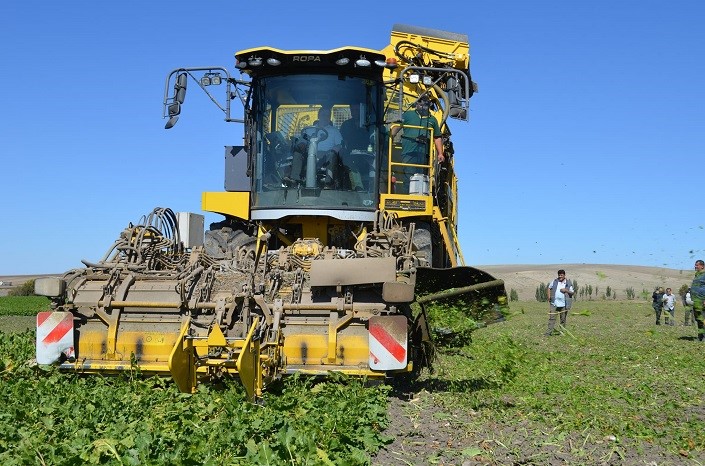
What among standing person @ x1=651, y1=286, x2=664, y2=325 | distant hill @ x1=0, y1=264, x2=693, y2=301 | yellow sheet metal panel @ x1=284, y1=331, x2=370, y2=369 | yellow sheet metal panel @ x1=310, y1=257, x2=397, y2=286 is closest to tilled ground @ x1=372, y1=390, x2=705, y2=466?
yellow sheet metal panel @ x1=284, y1=331, x2=370, y2=369

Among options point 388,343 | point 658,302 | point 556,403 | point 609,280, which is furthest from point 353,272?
point 609,280

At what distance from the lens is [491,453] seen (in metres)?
5.91

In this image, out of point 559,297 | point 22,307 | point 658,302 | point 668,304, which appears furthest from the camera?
point 22,307

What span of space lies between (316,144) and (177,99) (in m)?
1.71

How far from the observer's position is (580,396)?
8.20 m

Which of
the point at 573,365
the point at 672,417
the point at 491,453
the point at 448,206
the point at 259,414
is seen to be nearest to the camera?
the point at 491,453

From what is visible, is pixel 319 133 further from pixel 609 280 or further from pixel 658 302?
pixel 609 280

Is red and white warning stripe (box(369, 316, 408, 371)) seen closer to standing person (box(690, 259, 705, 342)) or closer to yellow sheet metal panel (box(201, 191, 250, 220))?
yellow sheet metal panel (box(201, 191, 250, 220))

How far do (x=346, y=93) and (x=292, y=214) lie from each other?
5.32 ft

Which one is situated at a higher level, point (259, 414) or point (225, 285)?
point (225, 285)

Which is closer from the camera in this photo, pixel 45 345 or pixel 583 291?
pixel 45 345

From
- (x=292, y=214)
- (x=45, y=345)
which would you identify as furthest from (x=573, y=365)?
(x=45, y=345)

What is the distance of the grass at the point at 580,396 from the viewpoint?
6.40 m

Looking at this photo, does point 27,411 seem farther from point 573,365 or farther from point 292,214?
point 573,365
